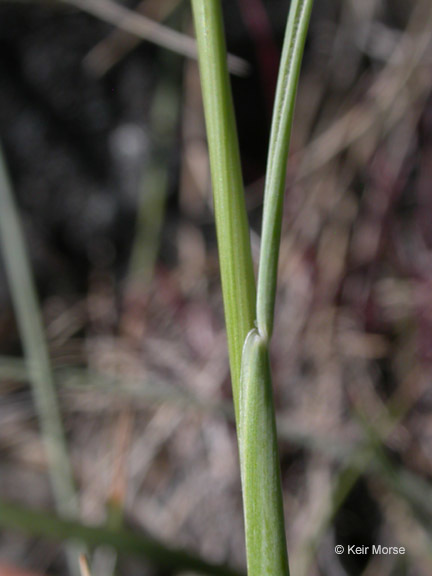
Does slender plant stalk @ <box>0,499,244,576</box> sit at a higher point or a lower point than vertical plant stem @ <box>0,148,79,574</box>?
lower

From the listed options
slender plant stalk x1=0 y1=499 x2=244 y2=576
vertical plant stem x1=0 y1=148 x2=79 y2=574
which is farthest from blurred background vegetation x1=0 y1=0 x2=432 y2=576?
slender plant stalk x1=0 y1=499 x2=244 y2=576

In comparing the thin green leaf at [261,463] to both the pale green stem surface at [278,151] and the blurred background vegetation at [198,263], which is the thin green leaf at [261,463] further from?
the blurred background vegetation at [198,263]

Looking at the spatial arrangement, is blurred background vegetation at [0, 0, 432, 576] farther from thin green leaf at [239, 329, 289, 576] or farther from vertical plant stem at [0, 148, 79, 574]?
thin green leaf at [239, 329, 289, 576]

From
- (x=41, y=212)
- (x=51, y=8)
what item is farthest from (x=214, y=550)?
(x=51, y=8)

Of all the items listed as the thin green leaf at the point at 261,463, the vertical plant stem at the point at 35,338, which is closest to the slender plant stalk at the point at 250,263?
the thin green leaf at the point at 261,463

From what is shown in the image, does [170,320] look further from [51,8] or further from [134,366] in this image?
[51,8]
